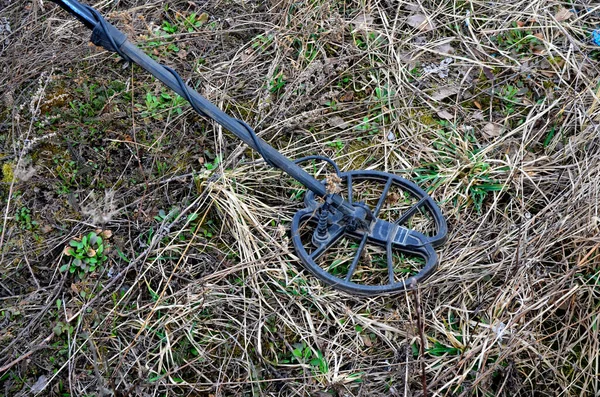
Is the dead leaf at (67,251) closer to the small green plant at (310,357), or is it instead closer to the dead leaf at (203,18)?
the small green plant at (310,357)

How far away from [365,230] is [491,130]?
0.86 meters

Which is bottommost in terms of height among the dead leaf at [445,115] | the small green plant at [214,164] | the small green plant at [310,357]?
the small green plant at [310,357]

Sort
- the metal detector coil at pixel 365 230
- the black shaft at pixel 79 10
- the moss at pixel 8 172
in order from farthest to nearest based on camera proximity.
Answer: the moss at pixel 8 172 < the metal detector coil at pixel 365 230 < the black shaft at pixel 79 10

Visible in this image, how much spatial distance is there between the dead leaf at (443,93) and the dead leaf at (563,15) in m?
0.70

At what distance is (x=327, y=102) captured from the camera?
2.86 metres

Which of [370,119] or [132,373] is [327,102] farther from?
[132,373]

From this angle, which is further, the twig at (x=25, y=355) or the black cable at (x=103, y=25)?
the twig at (x=25, y=355)

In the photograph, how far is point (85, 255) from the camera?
2.45 metres

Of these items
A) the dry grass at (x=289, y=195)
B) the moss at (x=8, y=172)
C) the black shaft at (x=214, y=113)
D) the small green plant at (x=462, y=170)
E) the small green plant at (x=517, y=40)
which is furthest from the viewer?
the small green plant at (x=517, y=40)

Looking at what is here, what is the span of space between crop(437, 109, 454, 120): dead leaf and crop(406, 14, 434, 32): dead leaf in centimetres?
53

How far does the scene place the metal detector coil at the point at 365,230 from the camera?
2.27 m

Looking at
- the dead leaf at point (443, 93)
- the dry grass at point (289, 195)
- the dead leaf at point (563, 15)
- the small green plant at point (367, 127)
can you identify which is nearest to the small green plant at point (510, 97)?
the dry grass at point (289, 195)

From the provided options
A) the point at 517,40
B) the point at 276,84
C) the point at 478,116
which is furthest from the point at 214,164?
the point at 517,40

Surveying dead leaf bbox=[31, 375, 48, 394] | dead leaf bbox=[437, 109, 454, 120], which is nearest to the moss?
dead leaf bbox=[31, 375, 48, 394]
